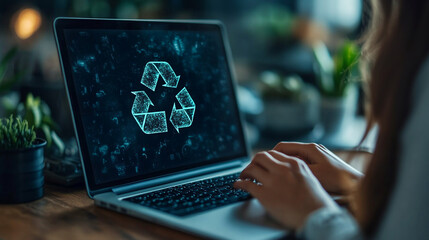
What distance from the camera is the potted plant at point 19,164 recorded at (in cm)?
71

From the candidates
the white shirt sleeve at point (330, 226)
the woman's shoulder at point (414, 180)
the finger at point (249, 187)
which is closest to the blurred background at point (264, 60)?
the finger at point (249, 187)

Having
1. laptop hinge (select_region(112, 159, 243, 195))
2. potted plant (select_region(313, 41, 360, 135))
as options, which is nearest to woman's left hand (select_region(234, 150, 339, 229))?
laptop hinge (select_region(112, 159, 243, 195))

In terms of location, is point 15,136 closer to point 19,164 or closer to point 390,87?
point 19,164

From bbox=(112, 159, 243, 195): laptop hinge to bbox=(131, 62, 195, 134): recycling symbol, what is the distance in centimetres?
8

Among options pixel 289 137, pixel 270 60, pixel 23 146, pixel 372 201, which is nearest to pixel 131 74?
pixel 23 146

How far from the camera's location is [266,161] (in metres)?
0.74

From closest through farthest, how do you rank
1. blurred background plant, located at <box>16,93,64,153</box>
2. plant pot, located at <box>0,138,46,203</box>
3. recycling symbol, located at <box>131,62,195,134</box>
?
1. plant pot, located at <box>0,138,46,203</box>
2. recycling symbol, located at <box>131,62,195,134</box>
3. blurred background plant, located at <box>16,93,64,153</box>

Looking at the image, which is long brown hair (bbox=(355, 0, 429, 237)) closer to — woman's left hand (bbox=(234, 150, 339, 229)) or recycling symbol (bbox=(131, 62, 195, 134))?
woman's left hand (bbox=(234, 150, 339, 229))

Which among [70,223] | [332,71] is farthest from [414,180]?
[332,71]

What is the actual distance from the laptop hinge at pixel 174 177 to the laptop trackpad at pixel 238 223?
0.16 meters

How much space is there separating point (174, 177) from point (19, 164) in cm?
26

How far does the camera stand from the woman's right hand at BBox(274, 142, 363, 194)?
78 centimetres

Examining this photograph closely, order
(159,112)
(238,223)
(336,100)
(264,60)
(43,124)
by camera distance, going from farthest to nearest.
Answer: (264,60) < (336,100) < (43,124) < (159,112) < (238,223)

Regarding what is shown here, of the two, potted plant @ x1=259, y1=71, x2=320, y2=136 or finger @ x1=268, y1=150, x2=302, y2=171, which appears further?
potted plant @ x1=259, y1=71, x2=320, y2=136
